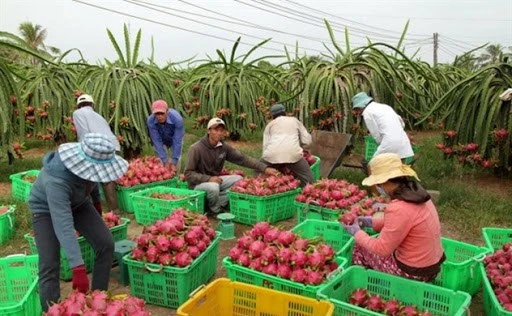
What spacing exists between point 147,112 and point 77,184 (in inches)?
204

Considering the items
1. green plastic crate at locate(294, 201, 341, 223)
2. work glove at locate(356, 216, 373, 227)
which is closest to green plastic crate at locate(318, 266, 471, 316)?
work glove at locate(356, 216, 373, 227)

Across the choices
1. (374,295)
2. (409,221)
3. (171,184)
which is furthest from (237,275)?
(171,184)

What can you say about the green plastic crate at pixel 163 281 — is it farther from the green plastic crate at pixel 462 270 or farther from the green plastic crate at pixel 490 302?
the green plastic crate at pixel 490 302

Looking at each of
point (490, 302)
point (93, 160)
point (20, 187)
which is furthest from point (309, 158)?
point (93, 160)

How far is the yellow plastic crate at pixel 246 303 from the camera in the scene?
2689 millimetres

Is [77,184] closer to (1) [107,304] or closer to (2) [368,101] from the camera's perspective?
(1) [107,304]

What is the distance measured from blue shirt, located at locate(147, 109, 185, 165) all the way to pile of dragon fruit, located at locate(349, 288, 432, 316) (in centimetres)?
403

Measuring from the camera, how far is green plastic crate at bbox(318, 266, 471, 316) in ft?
9.00

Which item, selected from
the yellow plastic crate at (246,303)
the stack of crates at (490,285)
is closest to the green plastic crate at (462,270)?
the stack of crates at (490,285)

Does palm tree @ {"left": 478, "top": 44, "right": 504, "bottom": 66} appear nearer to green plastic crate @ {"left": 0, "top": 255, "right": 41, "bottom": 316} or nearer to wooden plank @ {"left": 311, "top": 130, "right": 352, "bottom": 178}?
wooden plank @ {"left": 311, "top": 130, "right": 352, "bottom": 178}

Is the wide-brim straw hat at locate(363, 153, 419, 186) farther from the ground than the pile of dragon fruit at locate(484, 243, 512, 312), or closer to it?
farther from the ground

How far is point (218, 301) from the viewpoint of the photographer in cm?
296

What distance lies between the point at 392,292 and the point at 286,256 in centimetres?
74

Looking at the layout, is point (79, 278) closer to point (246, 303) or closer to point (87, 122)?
point (246, 303)
